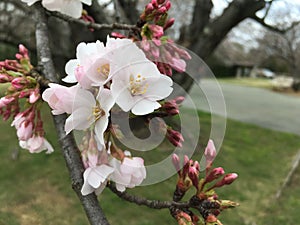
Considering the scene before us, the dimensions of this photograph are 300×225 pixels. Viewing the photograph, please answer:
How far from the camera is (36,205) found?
2658mm

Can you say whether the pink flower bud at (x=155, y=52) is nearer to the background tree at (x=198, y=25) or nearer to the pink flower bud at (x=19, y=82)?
the pink flower bud at (x=19, y=82)

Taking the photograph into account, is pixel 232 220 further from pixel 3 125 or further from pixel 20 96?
pixel 3 125

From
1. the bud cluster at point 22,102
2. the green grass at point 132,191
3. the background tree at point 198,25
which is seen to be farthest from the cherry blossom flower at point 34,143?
the background tree at point 198,25

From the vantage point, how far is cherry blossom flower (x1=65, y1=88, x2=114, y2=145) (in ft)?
1.46

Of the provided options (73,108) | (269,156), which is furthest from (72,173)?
(269,156)

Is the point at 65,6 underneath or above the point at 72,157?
above

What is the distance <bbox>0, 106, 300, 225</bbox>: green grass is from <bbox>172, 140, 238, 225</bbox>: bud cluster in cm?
130

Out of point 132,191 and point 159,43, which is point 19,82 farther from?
point 132,191

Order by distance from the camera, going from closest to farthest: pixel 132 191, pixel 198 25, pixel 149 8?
pixel 149 8, pixel 132 191, pixel 198 25

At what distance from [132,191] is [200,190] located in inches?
75.1

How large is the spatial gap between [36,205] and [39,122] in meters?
2.14

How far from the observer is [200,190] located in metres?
0.62

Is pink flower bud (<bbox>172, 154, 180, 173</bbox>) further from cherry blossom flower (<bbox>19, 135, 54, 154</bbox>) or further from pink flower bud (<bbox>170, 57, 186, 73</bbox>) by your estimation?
cherry blossom flower (<bbox>19, 135, 54, 154</bbox>)

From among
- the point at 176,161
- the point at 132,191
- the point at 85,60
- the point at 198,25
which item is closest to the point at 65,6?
the point at 85,60
